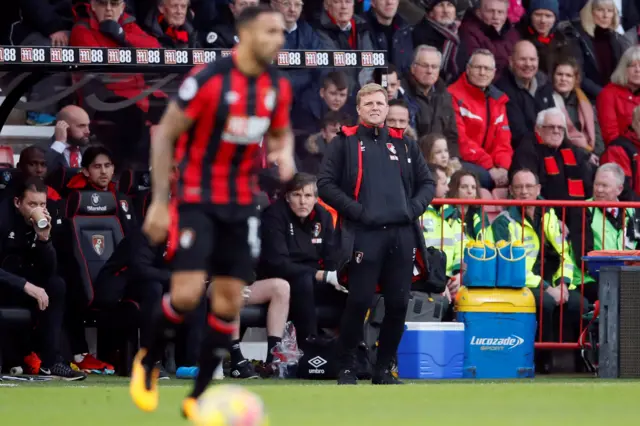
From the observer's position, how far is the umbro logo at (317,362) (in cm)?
1189

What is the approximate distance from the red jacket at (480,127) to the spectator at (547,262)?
1.60 metres

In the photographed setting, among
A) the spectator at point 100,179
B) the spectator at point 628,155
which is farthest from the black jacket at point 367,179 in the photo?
the spectator at point 628,155

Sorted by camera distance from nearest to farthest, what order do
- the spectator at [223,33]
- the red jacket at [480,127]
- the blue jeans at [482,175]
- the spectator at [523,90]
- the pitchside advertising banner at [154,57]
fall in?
the pitchside advertising banner at [154,57] → the spectator at [223,33] → the blue jeans at [482,175] → the red jacket at [480,127] → the spectator at [523,90]

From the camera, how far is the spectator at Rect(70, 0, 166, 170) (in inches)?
512

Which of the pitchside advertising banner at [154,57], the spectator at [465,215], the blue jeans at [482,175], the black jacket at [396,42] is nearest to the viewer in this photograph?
the pitchside advertising banner at [154,57]

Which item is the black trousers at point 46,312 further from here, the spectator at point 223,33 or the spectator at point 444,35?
the spectator at point 444,35

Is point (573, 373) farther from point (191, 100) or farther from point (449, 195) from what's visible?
point (191, 100)

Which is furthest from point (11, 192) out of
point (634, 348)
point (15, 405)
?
point (634, 348)

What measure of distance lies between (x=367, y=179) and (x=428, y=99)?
396cm

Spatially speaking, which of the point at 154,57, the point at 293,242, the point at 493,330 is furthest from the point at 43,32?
the point at 493,330

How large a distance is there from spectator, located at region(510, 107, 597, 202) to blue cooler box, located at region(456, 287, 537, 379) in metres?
2.49

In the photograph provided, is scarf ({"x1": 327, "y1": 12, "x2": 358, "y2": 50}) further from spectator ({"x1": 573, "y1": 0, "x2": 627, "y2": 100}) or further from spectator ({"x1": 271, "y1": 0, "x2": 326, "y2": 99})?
spectator ({"x1": 573, "y1": 0, "x2": 627, "y2": 100})

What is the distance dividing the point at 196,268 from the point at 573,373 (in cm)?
679

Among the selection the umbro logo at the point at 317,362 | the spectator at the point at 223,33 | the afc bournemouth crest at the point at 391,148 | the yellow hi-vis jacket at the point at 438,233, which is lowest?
the umbro logo at the point at 317,362
